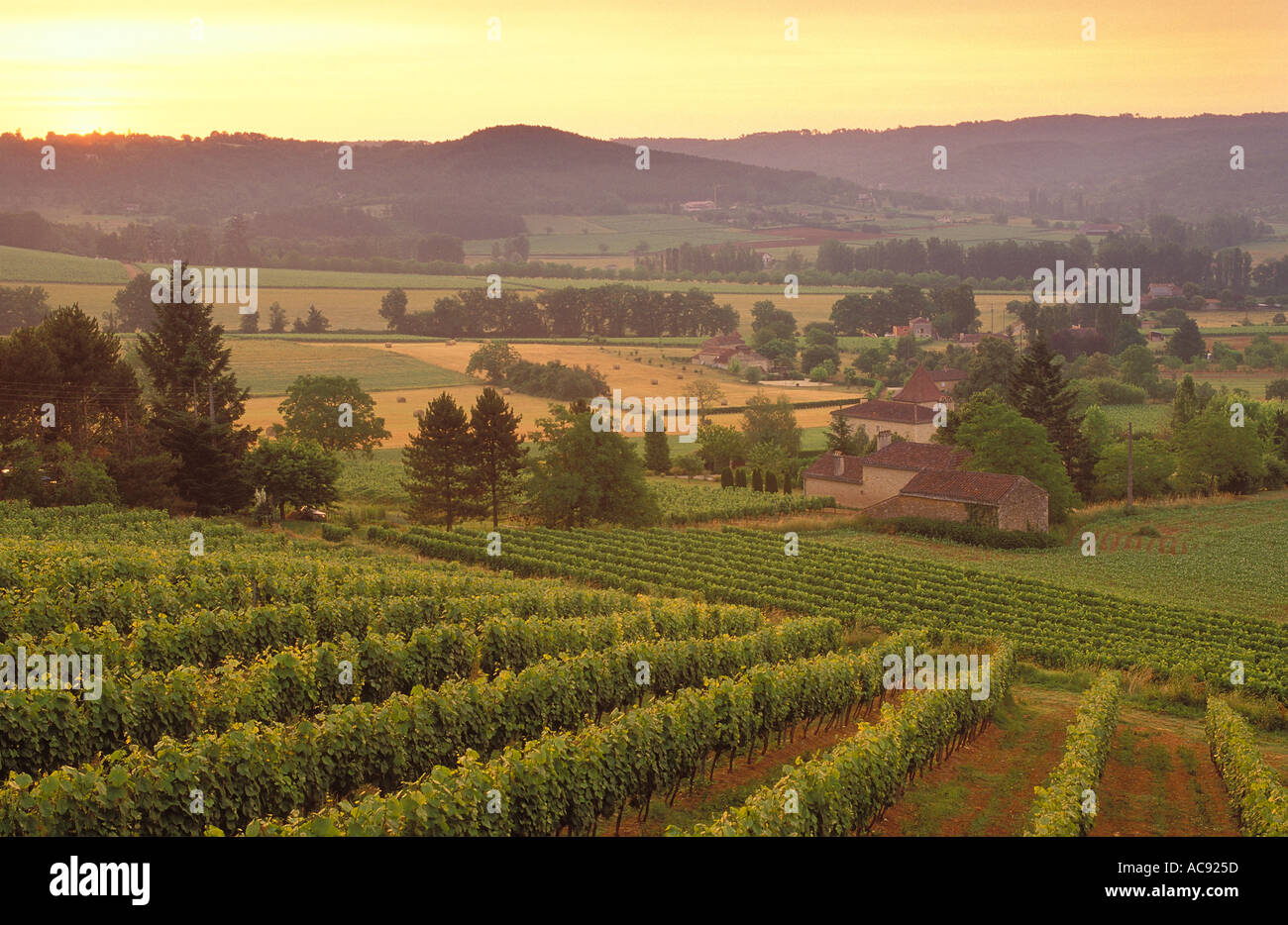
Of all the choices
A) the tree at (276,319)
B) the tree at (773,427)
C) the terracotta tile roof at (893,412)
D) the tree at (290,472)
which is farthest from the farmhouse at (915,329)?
the tree at (290,472)

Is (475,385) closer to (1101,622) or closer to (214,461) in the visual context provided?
(214,461)

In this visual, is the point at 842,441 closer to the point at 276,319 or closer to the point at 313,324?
the point at 313,324

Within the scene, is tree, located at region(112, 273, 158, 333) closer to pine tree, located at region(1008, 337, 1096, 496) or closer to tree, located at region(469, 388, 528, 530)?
tree, located at region(469, 388, 528, 530)

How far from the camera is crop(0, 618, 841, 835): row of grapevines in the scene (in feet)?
45.2

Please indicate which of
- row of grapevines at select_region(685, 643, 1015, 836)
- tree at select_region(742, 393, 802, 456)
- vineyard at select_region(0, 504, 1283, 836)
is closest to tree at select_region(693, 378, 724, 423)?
tree at select_region(742, 393, 802, 456)

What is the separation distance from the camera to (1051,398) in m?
84.7

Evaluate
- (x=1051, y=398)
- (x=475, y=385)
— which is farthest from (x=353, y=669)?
(x=475, y=385)

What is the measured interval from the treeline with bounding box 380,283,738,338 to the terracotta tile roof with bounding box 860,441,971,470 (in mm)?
89252

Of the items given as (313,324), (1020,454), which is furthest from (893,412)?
(313,324)

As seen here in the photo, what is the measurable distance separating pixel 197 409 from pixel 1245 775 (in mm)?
54969

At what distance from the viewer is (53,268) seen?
162750 millimetres

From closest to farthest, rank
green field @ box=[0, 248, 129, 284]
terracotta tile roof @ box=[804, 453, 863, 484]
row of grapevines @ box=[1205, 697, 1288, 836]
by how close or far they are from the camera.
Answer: row of grapevines @ box=[1205, 697, 1288, 836] < terracotta tile roof @ box=[804, 453, 863, 484] < green field @ box=[0, 248, 129, 284]

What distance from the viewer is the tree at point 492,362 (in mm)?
123312
